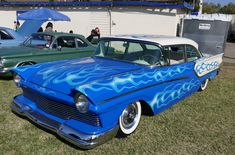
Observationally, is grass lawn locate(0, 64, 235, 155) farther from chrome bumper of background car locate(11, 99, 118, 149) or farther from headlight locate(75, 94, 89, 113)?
headlight locate(75, 94, 89, 113)

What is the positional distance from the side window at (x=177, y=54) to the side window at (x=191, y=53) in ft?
0.66

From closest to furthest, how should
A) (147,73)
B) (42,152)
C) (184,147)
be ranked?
(42,152) → (184,147) → (147,73)

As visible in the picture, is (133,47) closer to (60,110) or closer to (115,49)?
(115,49)

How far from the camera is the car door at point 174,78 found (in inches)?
150

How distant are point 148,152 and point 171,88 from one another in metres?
1.28

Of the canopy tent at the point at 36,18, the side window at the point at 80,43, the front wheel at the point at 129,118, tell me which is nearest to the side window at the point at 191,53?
the front wheel at the point at 129,118

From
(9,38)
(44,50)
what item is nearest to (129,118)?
(44,50)

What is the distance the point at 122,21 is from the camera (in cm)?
1328

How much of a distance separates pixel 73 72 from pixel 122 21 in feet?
33.8

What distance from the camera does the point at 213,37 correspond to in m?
10.1

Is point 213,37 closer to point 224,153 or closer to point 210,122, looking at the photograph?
point 210,122

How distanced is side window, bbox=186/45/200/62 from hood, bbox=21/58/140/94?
1449 mm

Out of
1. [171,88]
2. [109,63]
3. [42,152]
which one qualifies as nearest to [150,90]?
[171,88]

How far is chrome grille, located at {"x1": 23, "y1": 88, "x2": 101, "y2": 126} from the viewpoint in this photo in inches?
115
